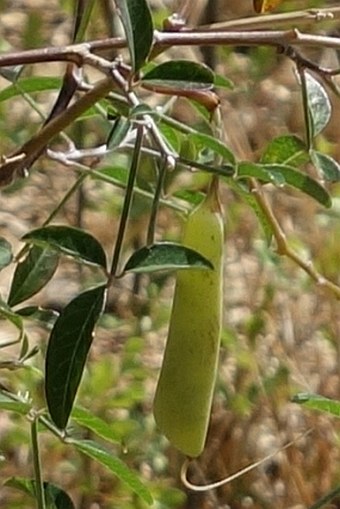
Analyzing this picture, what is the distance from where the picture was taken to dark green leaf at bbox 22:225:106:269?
601 millimetres

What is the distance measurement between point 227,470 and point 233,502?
0.09 meters

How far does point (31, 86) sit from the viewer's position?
788 millimetres

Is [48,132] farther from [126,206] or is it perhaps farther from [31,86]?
[31,86]

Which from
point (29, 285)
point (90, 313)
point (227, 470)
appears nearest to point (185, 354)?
point (90, 313)

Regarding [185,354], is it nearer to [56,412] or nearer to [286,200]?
[56,412]

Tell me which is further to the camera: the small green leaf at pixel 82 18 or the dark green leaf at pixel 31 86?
the dark green leaf at pixel 31 86

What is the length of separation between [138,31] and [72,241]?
11 centimetres

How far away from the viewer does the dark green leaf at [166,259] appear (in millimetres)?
582

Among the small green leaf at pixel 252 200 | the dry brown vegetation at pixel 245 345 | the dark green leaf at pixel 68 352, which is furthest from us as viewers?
the dry brown vegetation at pixel 245 345

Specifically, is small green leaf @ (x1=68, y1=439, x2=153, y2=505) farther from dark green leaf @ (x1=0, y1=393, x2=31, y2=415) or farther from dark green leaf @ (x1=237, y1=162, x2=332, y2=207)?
dark green leaf @ (x1=237, y1=162, x2=332, y2=207)

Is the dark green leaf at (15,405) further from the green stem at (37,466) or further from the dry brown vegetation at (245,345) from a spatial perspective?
the dry brown vegetation at (245,345)

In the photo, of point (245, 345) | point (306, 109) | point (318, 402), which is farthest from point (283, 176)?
point (245, 345)

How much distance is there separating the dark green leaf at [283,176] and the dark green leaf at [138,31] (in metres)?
0.10

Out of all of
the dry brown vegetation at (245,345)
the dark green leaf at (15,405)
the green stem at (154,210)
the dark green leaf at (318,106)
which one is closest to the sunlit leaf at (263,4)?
the dark green leaf at (318,106)
